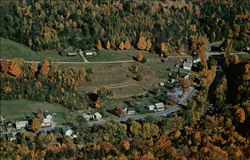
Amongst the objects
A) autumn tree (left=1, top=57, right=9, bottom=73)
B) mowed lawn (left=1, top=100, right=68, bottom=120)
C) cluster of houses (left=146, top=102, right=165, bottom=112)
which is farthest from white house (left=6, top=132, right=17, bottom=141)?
cluster of houses (left=146, top=102, right=165, bottom=112)

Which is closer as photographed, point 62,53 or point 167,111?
point 167,111

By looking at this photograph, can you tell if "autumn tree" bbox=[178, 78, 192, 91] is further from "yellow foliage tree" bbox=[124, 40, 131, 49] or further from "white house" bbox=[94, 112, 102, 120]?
"yellow foliage tree" bbox=[124, 40, 131, 49]

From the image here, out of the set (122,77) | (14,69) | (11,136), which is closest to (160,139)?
(11,136)

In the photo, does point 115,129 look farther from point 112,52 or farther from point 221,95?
point 112,52

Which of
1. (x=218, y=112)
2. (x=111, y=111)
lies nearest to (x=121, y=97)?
(x=111, y=111)

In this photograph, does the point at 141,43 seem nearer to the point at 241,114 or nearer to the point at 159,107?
the point at 159,107
